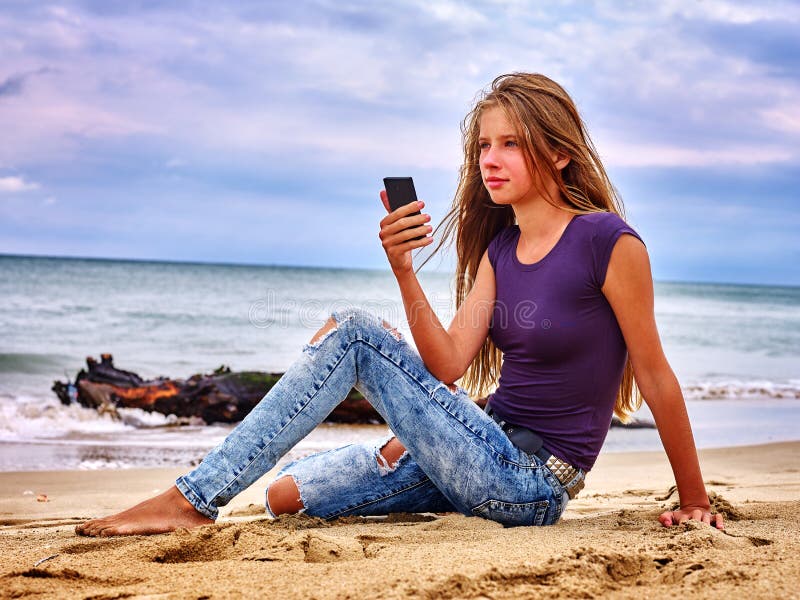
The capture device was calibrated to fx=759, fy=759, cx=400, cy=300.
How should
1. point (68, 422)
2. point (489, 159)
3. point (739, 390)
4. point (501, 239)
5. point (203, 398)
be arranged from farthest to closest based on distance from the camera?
point (739, 390), point (203, 398), point (68, 422), point (501, 239), point (489, 159)

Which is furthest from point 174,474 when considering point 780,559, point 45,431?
point 780,559

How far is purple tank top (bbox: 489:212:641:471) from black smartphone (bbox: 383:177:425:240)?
0.52 metres

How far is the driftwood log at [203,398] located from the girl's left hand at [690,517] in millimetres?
4619

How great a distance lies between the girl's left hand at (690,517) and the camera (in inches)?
103

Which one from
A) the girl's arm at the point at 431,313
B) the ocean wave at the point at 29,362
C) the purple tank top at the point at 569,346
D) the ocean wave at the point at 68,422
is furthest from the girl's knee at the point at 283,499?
the ocean wave at the point at 29,362

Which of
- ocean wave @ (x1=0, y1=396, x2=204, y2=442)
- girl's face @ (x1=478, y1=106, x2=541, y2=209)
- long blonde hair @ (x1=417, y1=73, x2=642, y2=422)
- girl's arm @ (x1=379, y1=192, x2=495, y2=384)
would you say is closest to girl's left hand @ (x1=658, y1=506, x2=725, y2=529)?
long blonde hair @ (x1=417, y1=73, x2=642, y2=422)

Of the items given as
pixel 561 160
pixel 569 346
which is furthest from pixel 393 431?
pixel 561 160

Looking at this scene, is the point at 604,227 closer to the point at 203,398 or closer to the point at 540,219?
the point at 540,219

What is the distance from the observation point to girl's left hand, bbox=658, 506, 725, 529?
2.63 meters

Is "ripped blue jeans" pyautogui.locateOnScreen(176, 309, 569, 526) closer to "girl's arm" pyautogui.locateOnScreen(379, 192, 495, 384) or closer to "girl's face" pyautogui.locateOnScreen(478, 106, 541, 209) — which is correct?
"girl's arm" pyautogui.locateOnScreen(379, 192, 495, 384)

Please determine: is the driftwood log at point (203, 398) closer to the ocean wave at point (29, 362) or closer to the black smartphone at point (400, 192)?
the ocean wave at point (29, 362)

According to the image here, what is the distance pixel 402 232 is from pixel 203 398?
16.3ft

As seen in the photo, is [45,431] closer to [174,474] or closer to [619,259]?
[174,474]

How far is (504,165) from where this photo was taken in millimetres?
2979
